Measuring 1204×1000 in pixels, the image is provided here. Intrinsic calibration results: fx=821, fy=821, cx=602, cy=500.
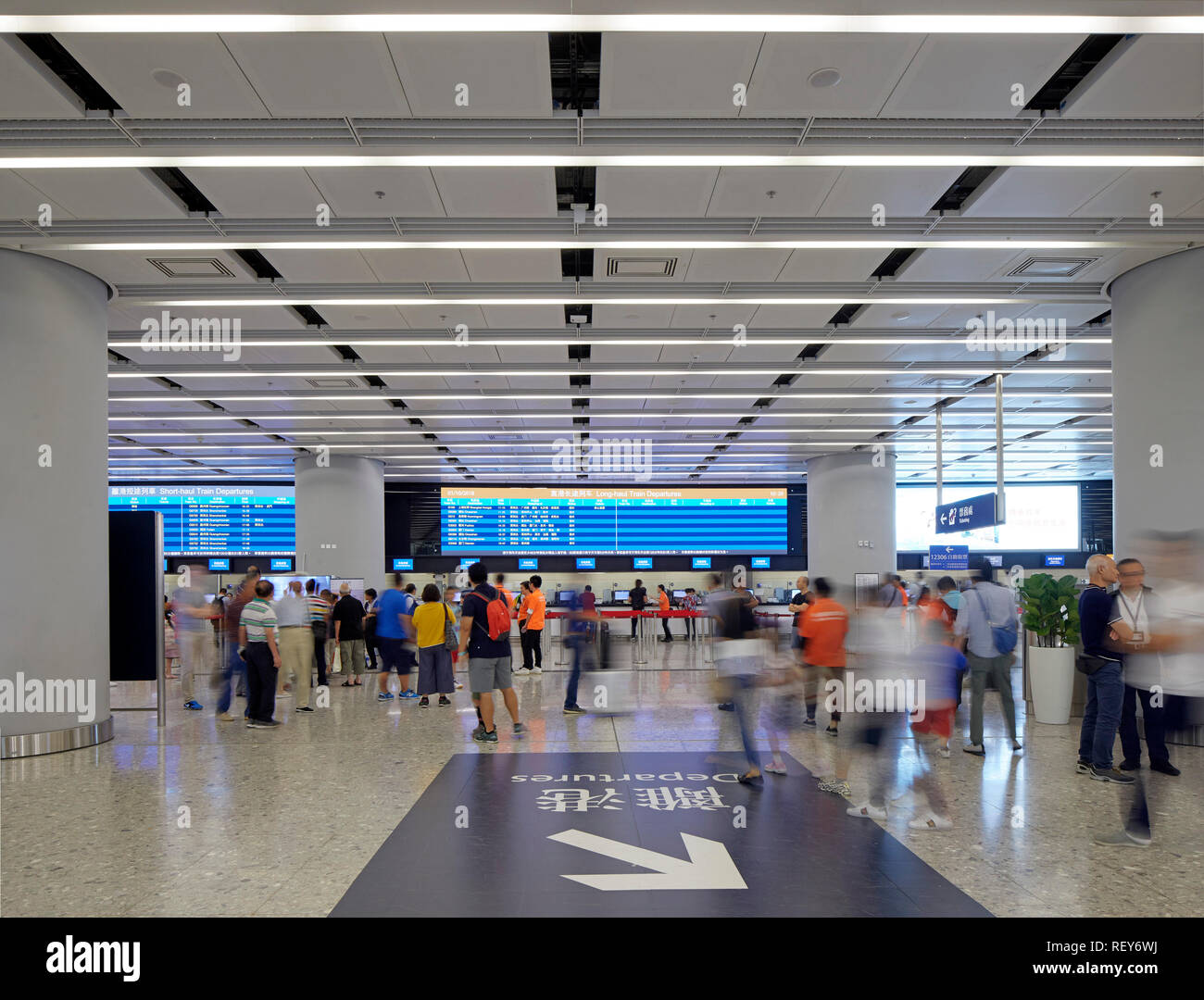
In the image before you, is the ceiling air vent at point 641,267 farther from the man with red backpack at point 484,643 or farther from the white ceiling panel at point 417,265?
the man with red backpack at point 484,643

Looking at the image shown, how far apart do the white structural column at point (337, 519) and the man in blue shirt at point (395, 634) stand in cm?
846

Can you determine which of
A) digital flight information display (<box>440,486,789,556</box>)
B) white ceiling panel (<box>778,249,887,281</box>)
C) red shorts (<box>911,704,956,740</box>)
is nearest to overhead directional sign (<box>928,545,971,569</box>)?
digital flight information display (<box>440,486,789,556</box>)

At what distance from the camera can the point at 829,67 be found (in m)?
5.45

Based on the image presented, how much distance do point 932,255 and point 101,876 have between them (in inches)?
343

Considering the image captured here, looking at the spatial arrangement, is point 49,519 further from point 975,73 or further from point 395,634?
point 975,73

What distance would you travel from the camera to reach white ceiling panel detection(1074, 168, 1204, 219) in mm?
6715

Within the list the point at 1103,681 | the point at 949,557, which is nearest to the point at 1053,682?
the point at 1103,681

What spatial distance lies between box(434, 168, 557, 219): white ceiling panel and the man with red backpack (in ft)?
10.8

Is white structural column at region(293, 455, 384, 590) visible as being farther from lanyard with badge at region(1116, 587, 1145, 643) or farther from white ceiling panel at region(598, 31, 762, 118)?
lanyard with badge at region(1116, 587, 1145, 643)

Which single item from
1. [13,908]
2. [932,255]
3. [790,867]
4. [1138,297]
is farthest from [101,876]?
[1138,297]

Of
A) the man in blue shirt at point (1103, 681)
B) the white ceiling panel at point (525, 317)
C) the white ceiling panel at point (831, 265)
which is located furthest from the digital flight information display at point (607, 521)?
the man in blue shirt at point (1103, 681)
